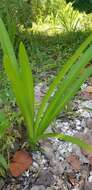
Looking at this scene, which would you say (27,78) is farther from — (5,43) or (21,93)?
(5,43)

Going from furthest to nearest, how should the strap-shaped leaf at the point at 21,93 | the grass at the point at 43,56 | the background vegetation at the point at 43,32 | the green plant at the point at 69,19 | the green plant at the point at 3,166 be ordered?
1. the green plant at the point at 69,19
2. the background vegetation at the point at 43,32
3. the grass at the point at 43,56
4. the green plant at the point at 3,166
5. the strap-shaped leaf at the point at 21,93

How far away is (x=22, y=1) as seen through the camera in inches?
141

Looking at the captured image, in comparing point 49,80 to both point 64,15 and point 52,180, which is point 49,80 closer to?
point 52,180

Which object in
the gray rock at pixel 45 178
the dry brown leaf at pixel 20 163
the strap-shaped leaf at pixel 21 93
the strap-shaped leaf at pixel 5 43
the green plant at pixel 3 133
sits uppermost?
the strap-shaped leaf at pixel 5 43

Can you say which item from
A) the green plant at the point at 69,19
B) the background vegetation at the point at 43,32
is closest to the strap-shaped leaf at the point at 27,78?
the background vegetation at the point at 43,32

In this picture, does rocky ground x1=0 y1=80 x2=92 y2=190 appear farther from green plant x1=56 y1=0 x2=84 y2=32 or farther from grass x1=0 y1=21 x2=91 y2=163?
green plant x1=56 y1=0 x2=84 y2=32

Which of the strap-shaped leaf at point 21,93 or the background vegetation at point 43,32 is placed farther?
the background vegetation at point 43,32

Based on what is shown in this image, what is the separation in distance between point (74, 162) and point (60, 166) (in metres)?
0.08

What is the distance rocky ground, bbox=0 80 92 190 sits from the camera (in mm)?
2094

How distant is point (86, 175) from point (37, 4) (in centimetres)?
217

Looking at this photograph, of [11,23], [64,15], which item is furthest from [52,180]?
[64,15]

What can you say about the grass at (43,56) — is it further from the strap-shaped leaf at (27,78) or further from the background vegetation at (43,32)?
the strap-shaped leaf at (27,78)

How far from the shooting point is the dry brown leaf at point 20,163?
82.4 inches

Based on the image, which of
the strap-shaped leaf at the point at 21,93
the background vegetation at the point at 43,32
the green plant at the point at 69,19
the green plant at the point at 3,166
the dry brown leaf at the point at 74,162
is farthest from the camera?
the green plant at the point at 69,19
